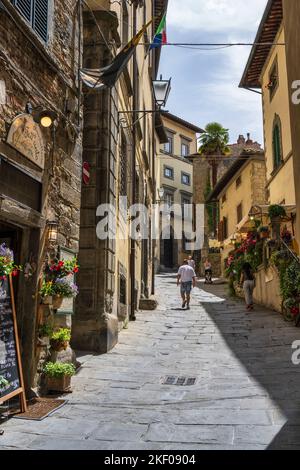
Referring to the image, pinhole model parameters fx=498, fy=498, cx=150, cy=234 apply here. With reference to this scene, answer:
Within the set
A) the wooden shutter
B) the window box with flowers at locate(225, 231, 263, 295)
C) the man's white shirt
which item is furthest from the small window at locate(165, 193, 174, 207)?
the wooden shutter

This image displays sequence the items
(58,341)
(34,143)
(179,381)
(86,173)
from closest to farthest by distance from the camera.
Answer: (34,143) → (58,341) → (179,381) → (86,173)

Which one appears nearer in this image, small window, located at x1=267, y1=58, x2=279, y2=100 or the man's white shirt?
the man's white shirt

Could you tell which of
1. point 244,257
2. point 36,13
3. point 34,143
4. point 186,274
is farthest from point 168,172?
point 34,143

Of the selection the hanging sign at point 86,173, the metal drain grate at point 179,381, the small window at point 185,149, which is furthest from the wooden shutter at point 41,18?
the small window at point 185,149

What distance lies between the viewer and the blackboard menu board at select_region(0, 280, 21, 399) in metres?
5.26

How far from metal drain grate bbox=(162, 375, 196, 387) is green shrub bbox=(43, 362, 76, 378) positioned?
A: 4.73 feet

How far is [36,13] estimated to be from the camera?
21.5ft

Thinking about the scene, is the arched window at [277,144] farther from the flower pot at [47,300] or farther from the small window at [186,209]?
the small window at [186,209]

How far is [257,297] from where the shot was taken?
16.1m

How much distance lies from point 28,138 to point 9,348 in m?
2.53

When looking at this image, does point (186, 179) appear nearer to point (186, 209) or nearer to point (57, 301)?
point (186, 209)

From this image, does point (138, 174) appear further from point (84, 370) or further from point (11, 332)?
point (11, 332)

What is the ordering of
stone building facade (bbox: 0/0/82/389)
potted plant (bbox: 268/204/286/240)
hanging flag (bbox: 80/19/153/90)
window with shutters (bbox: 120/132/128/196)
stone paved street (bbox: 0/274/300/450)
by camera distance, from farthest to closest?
Result: potted plant (bbox: 268/204/286/240), window with shutters (bbox: 120/132/128/196), hanging flag (bbox: 80/19/153/90), stone building facade (bbox: 0/0/82/389), stone paved street (bbox: 0/274/300/450)

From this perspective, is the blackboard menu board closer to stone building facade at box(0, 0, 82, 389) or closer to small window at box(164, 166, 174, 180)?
stone building facade at box(0, 0, 82, 389)
